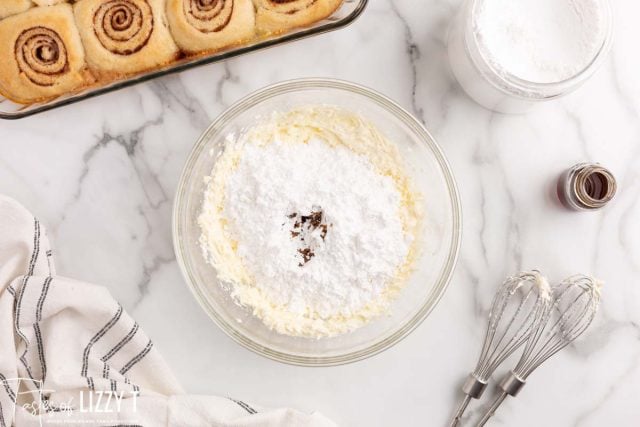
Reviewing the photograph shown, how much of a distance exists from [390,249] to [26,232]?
0.80 meters

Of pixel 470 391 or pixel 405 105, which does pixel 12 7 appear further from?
pixel 470 391

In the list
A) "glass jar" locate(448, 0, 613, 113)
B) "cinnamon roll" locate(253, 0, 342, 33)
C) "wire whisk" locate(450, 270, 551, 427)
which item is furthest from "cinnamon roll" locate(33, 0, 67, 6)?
"wire whisk" locate(450, 270, 551, 427)

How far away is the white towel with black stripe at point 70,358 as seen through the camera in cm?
124

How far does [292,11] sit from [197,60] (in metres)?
0.23

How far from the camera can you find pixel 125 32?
1.22m

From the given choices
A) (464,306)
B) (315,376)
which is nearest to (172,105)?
(315,376)

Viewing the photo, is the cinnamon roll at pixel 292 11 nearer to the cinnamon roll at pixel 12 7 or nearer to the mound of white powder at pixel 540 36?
the mound of white powder at pixel 540 36

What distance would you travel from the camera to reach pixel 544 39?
3.86 ft

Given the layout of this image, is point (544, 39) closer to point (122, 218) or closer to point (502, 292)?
point (502, 292)

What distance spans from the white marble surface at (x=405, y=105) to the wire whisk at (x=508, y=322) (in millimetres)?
30

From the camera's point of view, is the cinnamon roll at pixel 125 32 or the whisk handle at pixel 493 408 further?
the whisk handle at pixel 493 408

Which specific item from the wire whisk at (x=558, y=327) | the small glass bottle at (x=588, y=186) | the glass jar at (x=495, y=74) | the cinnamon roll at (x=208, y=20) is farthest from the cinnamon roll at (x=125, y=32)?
the wire whisk at (x=558, y=327)

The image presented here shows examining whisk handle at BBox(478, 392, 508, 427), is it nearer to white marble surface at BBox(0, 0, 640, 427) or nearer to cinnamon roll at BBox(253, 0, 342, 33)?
white marble surface at BBox(0, 0, 640, 427)

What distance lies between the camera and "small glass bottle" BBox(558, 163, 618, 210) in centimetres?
127
